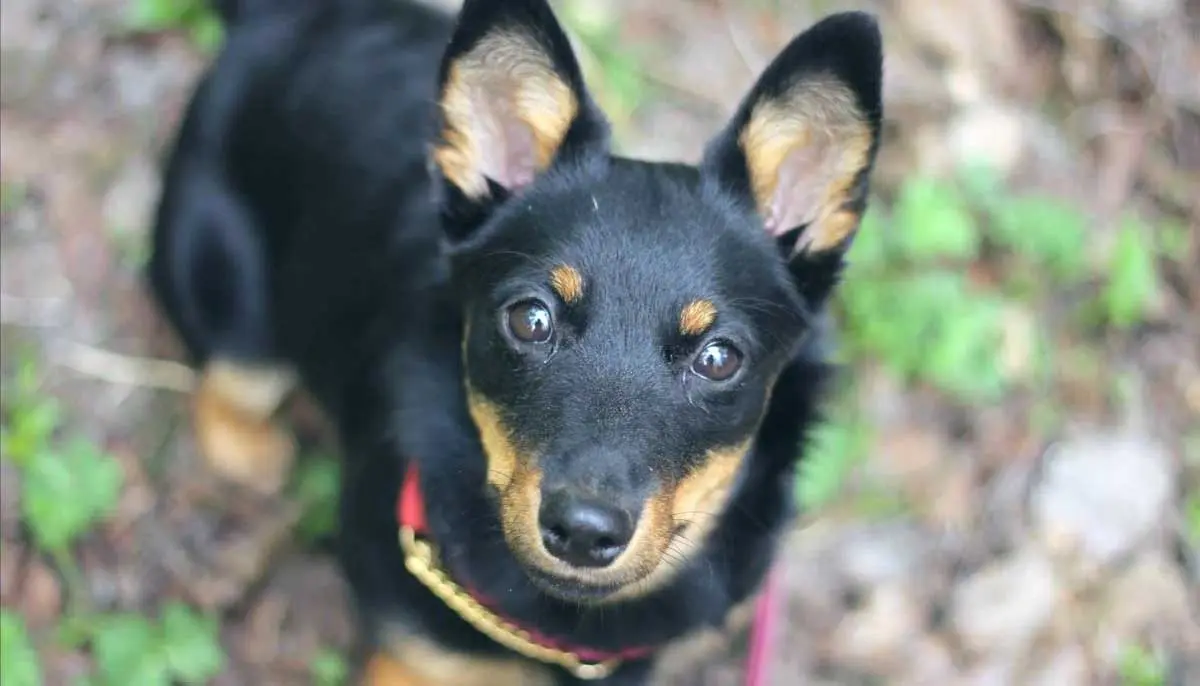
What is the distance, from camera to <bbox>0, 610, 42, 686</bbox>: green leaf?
11.1 ft

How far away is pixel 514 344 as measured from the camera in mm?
2541

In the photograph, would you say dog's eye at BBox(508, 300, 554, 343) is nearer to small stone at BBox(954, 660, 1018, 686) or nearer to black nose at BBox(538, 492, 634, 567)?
black nose at BBox(538, 492, 634, 567)

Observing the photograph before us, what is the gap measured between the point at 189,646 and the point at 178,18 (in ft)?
7.98

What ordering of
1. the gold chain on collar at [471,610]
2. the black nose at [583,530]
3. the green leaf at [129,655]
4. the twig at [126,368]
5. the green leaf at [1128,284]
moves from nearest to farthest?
the black nose at [583,530] < the gold chain on collar at [471,610] < the green leaf at [129,655] < the twig at [126,368] < the green leaf at [1128,284]

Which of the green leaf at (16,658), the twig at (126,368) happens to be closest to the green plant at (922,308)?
the twig at (126,368)

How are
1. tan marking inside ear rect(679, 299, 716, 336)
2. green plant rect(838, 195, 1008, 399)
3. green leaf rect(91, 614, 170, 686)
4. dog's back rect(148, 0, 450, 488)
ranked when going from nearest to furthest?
tan marking inside ear rect(679, 299, 716, 336)
dog's back rect(148, 0, 450, 488)
green leaf rect(91, 614, 170, 686)
green plant rect(838, 195, 1008, 399)

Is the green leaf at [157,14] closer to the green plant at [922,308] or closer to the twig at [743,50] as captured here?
the twig at [743,50]

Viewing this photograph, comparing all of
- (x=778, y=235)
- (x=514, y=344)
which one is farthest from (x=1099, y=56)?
(x=514, y=344)

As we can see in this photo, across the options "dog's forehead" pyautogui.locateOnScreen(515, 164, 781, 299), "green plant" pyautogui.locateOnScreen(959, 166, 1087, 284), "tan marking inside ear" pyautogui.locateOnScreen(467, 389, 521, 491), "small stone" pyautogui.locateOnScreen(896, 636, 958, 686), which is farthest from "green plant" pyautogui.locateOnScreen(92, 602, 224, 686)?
"green plant" pyautogui.locateOnScreen(959, 166, 1087, 284)

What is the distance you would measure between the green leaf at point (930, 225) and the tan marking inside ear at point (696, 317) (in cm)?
214

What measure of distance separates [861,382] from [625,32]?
5.91ft

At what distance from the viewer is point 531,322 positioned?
2.54m

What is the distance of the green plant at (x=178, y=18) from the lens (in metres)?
4.55

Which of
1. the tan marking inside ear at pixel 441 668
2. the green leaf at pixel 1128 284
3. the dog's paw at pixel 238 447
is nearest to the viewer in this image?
the tan marking inside ear at pixel 441 668
